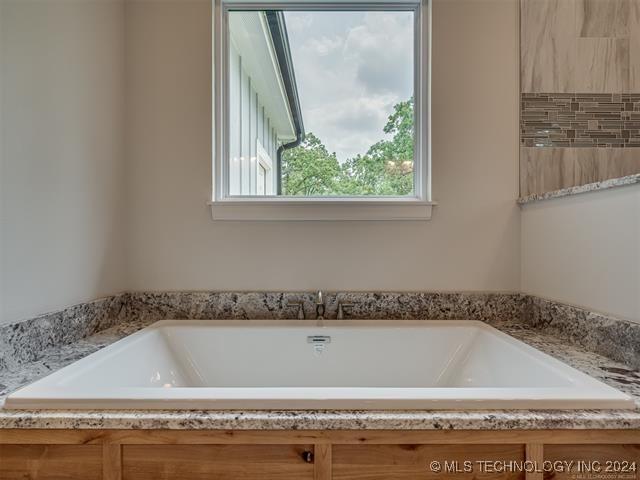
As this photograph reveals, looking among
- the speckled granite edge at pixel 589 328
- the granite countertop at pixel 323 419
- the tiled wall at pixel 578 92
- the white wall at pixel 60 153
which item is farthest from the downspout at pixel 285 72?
the speckled granite edge at pixel 589 328

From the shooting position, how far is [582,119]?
1537 mm

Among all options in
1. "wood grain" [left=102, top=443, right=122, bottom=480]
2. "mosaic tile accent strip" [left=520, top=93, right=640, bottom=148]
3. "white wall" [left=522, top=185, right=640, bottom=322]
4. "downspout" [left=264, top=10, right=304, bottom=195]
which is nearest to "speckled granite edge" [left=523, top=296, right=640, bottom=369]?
"white wall" [left=522, top=185, right=640, bottom=322]

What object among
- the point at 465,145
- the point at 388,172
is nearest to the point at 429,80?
the point at 465,145

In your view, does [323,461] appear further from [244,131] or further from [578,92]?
[578,92]

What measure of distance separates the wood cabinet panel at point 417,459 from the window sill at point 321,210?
0.99 meters

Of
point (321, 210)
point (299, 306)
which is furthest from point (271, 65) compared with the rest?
point (299, 306)

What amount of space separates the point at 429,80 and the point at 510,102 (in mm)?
378

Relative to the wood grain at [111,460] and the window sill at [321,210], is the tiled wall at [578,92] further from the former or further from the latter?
the wood grain at [111,460]

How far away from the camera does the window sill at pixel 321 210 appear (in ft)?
5.10

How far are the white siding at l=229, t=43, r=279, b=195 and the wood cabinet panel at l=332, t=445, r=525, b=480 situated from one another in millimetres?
1250

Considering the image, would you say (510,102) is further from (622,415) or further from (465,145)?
(622,415)

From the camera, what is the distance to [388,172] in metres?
1.68

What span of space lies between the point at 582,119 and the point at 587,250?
0.71 metres

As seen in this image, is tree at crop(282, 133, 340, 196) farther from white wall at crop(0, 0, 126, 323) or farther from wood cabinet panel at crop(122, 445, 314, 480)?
wood cabinet panel at crop(122, 445, 314, 480)
